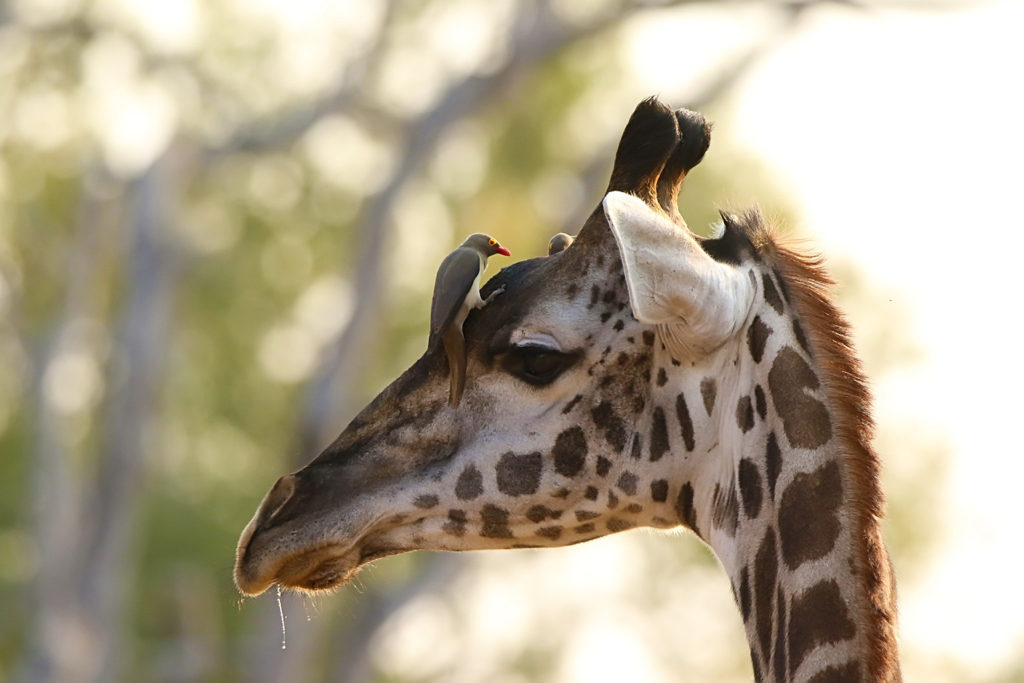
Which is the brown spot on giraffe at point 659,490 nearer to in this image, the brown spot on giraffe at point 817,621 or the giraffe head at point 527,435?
the giraffe head at point 527,435

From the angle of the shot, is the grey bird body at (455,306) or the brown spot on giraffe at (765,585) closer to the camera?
the brown spot on giraffe at (765,585)

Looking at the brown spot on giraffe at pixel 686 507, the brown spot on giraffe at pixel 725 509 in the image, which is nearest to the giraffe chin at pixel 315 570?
the brown spot on giraffe at pixel 686 507

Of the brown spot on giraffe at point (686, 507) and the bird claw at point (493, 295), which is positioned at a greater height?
the bird claw at point (493, 295)

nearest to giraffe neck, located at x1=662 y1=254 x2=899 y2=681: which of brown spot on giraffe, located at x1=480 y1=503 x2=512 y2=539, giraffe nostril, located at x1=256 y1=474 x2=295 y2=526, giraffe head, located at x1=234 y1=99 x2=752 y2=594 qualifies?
giraffe head, located at x1=234 y1=99 x2=752 y2=594

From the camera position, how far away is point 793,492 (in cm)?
473

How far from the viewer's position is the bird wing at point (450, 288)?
5.15 meters

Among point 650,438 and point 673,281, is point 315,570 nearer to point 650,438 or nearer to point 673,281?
point 650,438

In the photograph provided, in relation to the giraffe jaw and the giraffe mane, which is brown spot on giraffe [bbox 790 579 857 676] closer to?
the giraffe mane

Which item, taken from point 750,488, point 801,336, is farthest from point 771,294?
point 750,488

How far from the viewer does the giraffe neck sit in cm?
460

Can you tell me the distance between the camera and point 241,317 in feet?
116

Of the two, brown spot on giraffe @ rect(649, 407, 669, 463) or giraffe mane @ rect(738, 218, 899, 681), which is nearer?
giraffe mane @ rect(738, 218, 899, 681)

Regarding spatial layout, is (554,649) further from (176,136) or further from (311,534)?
(311,534)

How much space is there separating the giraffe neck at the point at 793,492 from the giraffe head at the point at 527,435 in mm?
109
